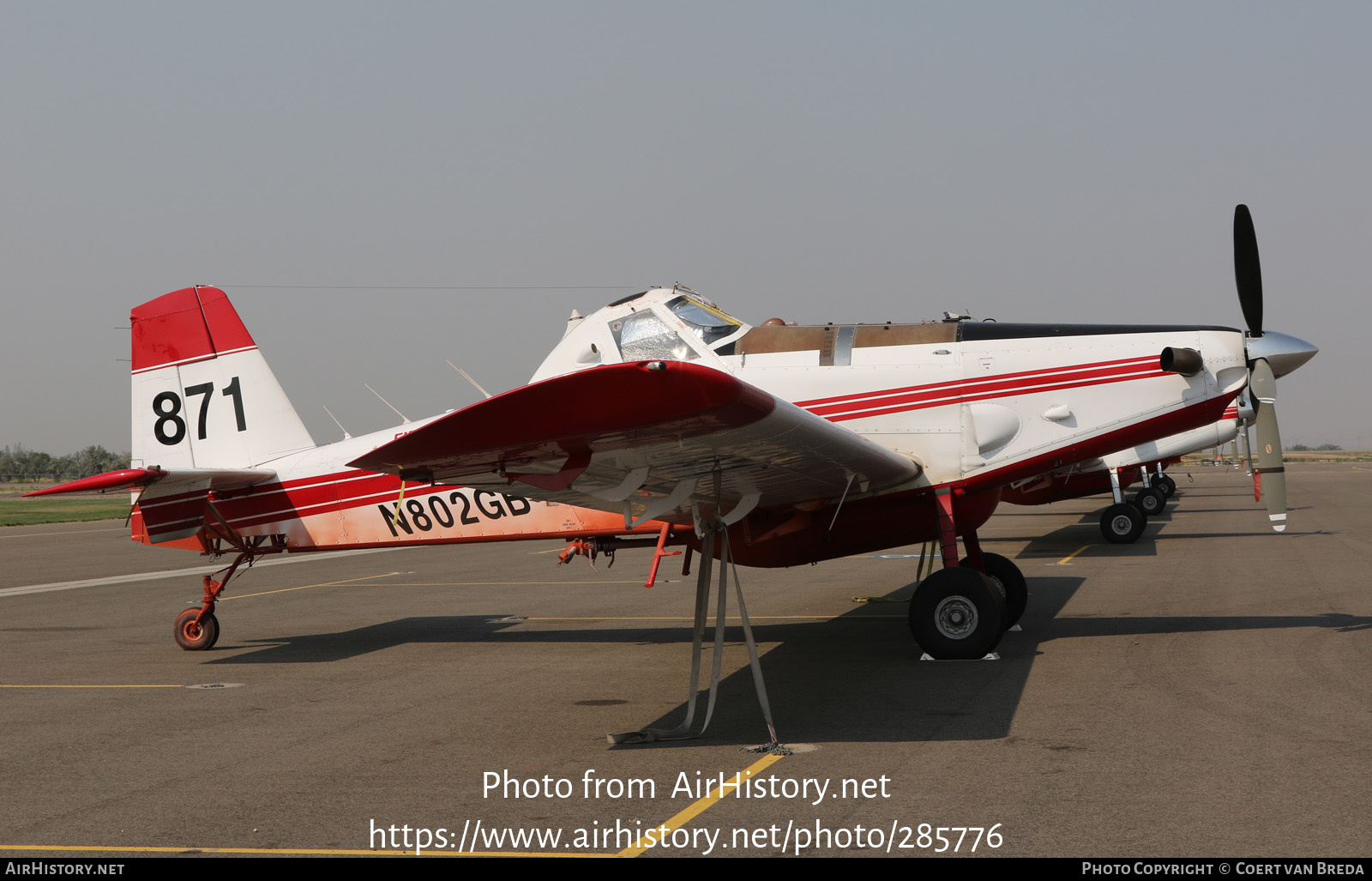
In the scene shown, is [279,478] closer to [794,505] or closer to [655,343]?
[655,343]

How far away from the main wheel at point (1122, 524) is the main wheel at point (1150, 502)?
196 inches

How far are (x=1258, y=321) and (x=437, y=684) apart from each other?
24.5 ft

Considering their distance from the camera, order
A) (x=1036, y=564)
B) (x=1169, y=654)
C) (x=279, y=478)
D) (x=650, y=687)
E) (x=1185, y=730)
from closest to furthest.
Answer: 1. (x=1185, y=730)
2. (x=650, y=687)
3. (x=1169, y=654)
4. (x=279, y=478)
5. (x=1036, y=564)

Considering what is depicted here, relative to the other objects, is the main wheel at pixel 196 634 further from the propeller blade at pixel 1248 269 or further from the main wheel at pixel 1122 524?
the main wheel at pixel 1122 524

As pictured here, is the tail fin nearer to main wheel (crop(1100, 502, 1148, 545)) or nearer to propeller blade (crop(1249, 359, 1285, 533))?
propeller blade (crop(1249, 359, 1285, 533))

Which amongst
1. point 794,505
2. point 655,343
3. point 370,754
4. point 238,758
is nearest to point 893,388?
point 794,505

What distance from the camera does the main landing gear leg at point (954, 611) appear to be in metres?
8.38

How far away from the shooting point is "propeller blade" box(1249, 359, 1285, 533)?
8539mm

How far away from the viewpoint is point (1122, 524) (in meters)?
20.7

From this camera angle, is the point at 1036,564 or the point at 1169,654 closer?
the point at 1169,654

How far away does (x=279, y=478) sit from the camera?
1070 cm

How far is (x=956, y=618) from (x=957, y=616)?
0.05 feet

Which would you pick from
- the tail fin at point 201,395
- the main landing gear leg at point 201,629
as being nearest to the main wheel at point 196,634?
the main landing gear leg at point 201,629

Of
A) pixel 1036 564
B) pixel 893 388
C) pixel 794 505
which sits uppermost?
pixel 893 388
